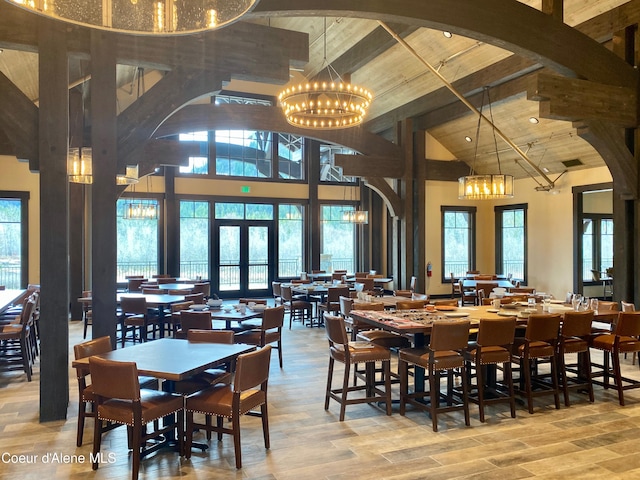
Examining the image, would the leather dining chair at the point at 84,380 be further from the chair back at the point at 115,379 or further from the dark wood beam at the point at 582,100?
the dark wood beam at the point at 582,100

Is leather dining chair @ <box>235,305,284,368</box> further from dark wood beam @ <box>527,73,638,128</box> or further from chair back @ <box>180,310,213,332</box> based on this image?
dark wood beam @ <box>527,73,638,128</box>

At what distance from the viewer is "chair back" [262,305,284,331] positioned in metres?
5.66

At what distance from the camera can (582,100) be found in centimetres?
570

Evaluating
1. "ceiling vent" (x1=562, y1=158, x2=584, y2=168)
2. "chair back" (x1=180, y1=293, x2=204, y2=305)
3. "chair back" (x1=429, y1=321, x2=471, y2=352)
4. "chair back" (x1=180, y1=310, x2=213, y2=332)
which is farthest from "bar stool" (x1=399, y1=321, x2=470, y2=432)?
"ceiling vent" (x1=562, y1=158, x2=584, y2=168)

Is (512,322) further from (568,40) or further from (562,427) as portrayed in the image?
(568,40)

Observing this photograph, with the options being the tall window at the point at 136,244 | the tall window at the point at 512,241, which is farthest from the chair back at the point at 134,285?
the tall window at the point at 512,241

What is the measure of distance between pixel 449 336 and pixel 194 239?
400 inches

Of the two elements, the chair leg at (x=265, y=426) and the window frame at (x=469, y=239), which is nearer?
the chair leg at (x=265, y=426)

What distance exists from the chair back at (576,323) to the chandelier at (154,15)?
4203 mm

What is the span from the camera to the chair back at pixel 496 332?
4.41m

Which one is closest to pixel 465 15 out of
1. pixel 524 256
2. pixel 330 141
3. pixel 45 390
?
pixel 45 390

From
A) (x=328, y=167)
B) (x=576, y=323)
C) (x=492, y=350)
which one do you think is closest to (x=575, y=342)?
(x=576, y=323)

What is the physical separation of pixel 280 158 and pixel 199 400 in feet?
37.3

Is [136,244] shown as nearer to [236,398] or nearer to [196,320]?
[196,320]
